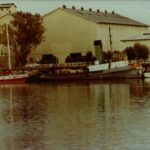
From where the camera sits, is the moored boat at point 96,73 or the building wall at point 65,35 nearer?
the moored boat at point 96,73

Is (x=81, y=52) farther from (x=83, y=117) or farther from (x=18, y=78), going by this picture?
(x=83, y=117)

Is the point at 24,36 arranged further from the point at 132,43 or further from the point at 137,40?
the point at 137,40

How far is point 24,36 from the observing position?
8025 cm

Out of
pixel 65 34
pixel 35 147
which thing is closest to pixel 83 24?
pixel 65 34

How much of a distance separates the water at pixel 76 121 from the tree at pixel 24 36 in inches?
1224

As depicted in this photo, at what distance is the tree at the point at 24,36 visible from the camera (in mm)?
80312

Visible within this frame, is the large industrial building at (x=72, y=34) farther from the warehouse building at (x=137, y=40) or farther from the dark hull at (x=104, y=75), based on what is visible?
the dark hull at (x=104, y=75)

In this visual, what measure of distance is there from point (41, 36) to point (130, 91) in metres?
32.8

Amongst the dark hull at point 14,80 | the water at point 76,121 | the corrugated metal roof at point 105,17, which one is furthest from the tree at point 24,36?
the water at point 76,121

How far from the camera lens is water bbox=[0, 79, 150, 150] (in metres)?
24.4

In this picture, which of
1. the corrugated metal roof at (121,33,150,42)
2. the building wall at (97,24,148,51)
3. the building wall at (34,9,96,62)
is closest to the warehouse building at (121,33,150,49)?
the corrugated metal roof at (121,33,150,42)

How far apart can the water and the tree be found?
31.1 metres

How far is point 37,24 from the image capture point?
81.2 meters

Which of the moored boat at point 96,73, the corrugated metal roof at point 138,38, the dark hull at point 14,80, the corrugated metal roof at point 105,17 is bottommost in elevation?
the dark hull at point 14,80
